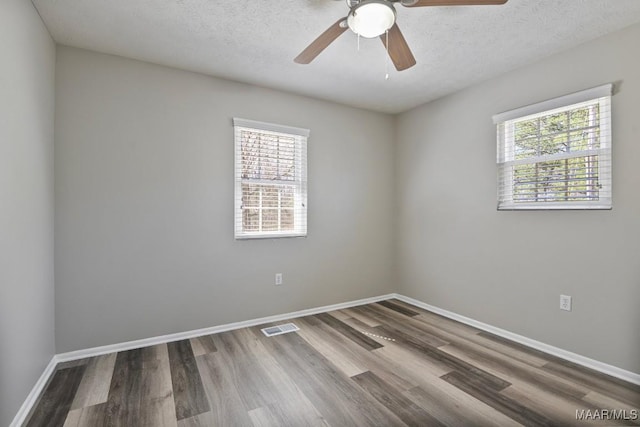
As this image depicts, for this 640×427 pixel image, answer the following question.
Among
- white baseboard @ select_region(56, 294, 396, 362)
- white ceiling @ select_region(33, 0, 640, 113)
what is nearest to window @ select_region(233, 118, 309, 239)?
white ceiling @ select_region(33, 0, 640, 113)

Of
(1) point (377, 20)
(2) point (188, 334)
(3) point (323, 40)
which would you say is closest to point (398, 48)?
(1) point (377, 20)

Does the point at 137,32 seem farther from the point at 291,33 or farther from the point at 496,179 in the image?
the point at 496,179

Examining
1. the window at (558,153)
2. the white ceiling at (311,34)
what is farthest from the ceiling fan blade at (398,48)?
the window at (558,153)

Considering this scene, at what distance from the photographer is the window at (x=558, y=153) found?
92.5 inches

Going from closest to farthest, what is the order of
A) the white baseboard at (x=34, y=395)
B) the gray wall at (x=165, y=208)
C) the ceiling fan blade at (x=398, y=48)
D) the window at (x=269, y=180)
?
the white baseboard at (x=34, y=395) < the ceiling fan blade at (x=398, y=48) < the gray wall at (x=165, y=208) < the window at (x=269, y=180)

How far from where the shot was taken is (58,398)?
1.98 meters

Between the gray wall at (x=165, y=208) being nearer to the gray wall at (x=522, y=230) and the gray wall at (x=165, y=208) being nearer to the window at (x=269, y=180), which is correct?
the window at (x=269, y=180)

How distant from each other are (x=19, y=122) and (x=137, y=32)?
1.06m

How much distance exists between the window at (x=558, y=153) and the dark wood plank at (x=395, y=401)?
2018 mm

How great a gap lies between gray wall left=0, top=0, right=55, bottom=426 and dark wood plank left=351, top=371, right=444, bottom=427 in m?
2.05

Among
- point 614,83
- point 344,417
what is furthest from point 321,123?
point 344,417

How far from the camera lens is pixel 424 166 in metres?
3.86

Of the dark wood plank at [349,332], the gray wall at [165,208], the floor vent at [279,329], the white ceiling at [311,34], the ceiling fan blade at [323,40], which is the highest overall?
the white ceiling at [311,34]

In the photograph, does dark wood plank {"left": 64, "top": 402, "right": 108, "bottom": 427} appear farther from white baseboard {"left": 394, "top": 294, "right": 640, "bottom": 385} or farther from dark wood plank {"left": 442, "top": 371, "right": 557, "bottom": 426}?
→ white baseboard {"left": 394, "top": 294, "right": 640, "bottom": 385}
